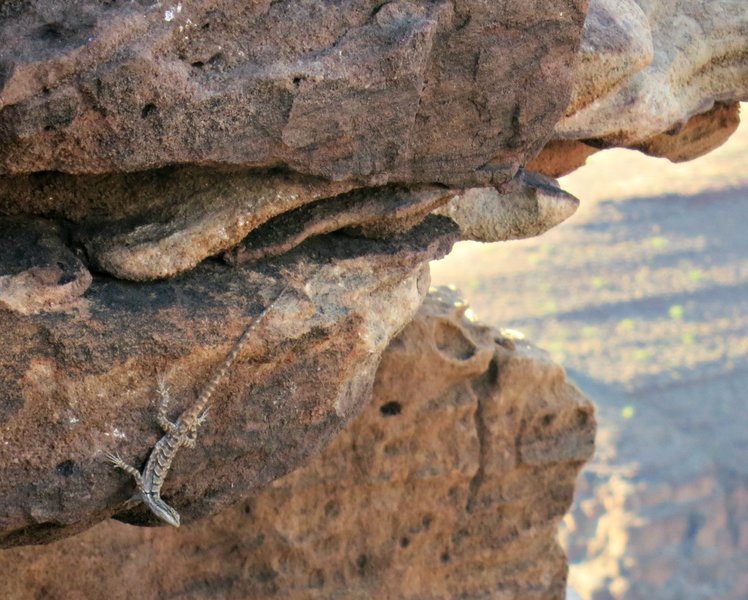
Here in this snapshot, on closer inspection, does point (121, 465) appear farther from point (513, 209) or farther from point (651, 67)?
point (651, 67)

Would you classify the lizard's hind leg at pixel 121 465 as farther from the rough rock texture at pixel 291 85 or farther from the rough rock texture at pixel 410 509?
the rough rock texture at pixel 410 509

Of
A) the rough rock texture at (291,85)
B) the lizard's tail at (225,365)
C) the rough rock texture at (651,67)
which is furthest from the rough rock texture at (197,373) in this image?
the rough rock texture at (651,67)

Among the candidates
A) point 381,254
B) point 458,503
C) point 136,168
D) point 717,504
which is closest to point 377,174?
point 381,254

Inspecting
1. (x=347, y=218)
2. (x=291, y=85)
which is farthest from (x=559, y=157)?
(x=291, y=85)

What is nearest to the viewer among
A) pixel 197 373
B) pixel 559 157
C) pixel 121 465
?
pixel 121 465

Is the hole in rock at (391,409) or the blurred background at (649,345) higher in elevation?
the hole in rock at (391,409)

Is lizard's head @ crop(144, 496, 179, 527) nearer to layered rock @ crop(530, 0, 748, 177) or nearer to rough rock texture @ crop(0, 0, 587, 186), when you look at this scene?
rough rock texture @ crop(0, 0, 587, 186)
